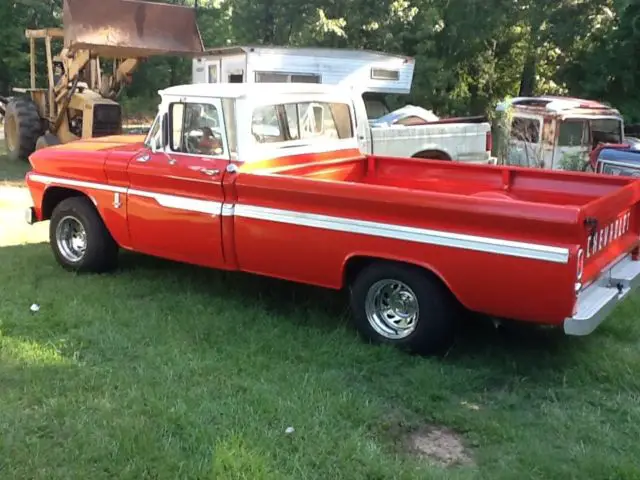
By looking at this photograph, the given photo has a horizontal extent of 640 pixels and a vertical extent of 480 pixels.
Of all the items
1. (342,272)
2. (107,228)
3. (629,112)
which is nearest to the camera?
(342,272)

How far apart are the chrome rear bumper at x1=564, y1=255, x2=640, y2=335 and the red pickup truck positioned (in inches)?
0.5

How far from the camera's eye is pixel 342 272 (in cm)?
491

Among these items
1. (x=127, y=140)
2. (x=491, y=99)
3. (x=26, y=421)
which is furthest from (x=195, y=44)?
(x=491, y=99)

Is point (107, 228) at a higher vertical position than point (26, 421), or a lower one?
higher

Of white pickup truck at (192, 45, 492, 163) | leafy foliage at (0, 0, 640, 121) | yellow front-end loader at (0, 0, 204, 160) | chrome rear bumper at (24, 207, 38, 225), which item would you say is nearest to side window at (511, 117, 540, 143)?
white pickup truck at (192, 45, 492, 163)

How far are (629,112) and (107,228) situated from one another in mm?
15829

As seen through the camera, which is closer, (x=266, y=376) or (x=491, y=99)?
(x=266, y=376)

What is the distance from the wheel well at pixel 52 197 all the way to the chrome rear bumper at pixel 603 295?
4.40 m

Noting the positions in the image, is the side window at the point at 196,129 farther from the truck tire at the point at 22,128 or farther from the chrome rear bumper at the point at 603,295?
the truck tire at the point at 22,128

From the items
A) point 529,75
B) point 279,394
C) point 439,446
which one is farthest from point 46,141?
point 529,75

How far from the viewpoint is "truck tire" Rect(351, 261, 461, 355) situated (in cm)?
461

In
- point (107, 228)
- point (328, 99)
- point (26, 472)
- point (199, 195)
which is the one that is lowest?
point (26, 472)

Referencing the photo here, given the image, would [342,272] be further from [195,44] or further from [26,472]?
[195,44]

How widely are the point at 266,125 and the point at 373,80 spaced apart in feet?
36.5
